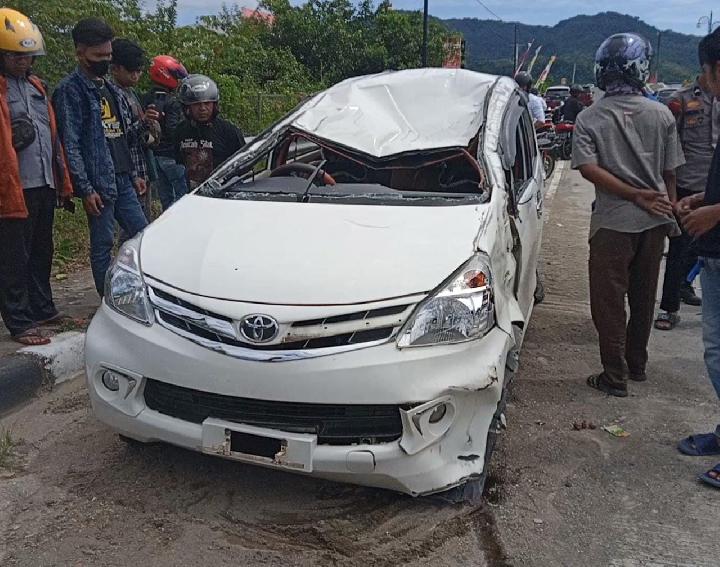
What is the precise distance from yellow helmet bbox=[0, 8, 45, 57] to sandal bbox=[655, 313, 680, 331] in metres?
4.58

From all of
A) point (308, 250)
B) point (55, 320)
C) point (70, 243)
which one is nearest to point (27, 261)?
point (55, 320)

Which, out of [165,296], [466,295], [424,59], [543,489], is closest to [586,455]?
[543,489]

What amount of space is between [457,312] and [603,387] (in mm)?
1886

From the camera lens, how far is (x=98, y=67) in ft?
15.2

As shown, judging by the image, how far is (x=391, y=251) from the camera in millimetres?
3047

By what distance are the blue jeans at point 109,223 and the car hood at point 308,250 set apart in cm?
144

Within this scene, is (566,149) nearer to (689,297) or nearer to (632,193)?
(689,297)

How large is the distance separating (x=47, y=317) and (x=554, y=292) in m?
4.06

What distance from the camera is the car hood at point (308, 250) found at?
9.36 feet

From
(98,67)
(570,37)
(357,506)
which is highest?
(570,37)

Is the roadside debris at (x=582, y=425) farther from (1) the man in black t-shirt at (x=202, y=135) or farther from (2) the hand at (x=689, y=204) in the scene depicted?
(1) the man in black t-shirt at (x=202, y=135)

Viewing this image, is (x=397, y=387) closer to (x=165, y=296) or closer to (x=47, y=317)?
(x=165, y=296)

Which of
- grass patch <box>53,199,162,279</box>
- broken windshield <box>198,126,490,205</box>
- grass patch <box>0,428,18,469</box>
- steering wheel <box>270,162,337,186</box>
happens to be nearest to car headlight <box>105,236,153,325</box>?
broken windshield <box>198,126,490,205</box>

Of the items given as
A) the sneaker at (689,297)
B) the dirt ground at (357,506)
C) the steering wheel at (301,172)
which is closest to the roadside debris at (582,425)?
the dirt ground at (357,506)
